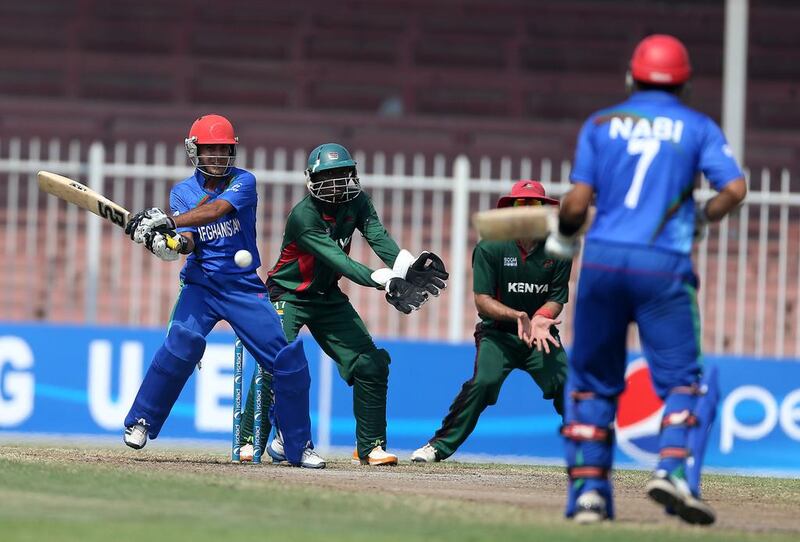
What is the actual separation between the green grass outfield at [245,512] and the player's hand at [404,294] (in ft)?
4.06

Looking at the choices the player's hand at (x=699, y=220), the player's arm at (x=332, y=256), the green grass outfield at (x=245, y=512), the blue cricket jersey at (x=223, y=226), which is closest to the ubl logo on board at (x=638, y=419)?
the player's arm at (x=332, y=256)

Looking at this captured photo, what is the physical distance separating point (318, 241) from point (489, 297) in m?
1.12

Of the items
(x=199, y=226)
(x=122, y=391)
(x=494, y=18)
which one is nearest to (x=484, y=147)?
(x=494, y=18)

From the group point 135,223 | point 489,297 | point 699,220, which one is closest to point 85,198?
point 135,223

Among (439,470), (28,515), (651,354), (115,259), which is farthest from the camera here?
(115,259)

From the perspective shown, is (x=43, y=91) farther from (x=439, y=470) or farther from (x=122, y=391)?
(x=439, y=470)

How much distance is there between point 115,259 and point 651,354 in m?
7.67

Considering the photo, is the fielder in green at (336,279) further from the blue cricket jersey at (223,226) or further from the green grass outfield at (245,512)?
the green grass outfield at (245,512)

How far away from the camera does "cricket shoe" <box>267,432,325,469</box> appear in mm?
9062

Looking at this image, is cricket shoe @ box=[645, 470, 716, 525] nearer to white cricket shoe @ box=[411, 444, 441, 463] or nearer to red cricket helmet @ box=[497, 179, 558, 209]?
white cricket shoe @ box=[411, 444, 441, 463]

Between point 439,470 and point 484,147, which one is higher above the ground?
point 484,147

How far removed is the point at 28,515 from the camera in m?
6.30

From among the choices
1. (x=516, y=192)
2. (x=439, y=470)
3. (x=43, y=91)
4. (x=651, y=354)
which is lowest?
A: (x=439, y=470)

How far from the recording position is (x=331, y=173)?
934 cm
